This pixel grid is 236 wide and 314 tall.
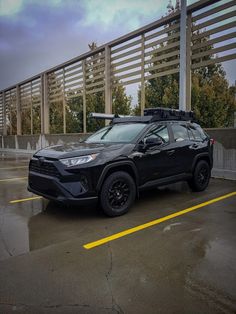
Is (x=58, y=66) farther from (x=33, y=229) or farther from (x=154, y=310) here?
(x=154, y=310)

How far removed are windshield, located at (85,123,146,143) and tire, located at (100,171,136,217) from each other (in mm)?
807

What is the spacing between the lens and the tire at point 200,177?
6340 millimetres

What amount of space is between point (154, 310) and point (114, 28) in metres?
14.8

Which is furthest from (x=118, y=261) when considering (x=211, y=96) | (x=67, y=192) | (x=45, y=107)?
(x=45, y=107)

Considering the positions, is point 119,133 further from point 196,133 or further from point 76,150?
point 196,133

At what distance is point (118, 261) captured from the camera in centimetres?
315

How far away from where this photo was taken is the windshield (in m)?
5.32

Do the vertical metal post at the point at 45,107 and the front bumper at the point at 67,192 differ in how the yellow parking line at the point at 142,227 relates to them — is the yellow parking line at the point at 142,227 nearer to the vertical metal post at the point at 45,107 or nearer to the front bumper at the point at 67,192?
the front bumper at the point at 67,192

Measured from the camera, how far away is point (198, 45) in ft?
29.3

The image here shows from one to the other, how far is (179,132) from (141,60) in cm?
605

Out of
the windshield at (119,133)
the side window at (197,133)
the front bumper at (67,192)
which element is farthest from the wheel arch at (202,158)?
the front bumper at (67,192)

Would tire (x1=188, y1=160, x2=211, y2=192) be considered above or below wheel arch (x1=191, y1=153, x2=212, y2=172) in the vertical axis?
below

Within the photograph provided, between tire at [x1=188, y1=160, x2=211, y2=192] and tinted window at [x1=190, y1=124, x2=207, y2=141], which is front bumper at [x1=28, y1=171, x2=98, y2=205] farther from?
tinted window at [x1=190, y1=124, x2=207, y2=141]

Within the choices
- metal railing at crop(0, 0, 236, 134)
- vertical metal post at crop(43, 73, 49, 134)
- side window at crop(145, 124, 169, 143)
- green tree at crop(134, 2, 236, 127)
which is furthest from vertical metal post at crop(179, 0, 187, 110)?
vertical metal post at crop(43, 73, 49, 134)
